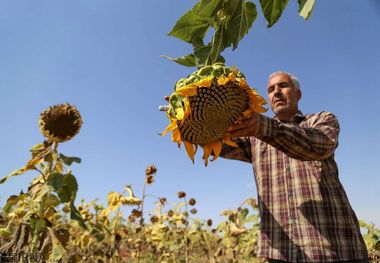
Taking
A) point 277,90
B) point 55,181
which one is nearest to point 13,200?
point 55,181

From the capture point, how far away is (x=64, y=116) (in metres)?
1.52

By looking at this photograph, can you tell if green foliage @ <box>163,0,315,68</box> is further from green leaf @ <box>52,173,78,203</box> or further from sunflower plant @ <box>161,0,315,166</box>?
green leaf @ <box>52,173,78,203</box>

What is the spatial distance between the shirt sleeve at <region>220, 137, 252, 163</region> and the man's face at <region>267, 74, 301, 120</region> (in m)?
0.28

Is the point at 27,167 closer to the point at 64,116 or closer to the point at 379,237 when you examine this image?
the point at 64,116

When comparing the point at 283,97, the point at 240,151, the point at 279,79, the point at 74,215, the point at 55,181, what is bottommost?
the point at 74,215

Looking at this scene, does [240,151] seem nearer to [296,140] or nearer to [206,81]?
[296,140]

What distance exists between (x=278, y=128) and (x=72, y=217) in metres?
0.88

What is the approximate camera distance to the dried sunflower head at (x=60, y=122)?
1501 mm

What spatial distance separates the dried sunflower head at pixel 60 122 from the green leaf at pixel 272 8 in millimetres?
1044

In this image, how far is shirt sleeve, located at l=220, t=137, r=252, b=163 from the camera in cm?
215

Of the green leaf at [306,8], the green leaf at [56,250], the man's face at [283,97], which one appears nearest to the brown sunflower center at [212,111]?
the green leaf at [306,8]

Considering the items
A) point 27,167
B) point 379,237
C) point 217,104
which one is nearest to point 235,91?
point 217,104

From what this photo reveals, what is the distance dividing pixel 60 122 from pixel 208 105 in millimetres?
892

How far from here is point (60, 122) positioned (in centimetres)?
152
